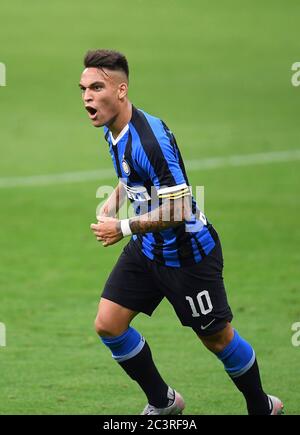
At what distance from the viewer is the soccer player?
885cm

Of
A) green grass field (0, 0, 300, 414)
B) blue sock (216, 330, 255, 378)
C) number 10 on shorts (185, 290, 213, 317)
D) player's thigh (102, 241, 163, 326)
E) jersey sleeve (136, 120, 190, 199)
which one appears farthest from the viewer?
green grass field (0, 0, 300, 414)

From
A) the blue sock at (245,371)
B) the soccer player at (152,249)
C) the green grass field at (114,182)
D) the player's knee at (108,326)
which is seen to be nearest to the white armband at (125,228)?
the soccer player at (152,249)

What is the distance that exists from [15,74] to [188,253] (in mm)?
21639

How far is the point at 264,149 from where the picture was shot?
2423cm

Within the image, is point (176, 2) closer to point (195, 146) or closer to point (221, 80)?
point (221, 80)

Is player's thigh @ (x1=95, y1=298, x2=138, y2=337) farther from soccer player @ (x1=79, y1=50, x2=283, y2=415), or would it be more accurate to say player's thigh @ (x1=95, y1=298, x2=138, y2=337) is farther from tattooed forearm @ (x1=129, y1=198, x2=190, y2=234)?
tattooed forearm @ (x1=129, y1=198, x2=190, y2=234)

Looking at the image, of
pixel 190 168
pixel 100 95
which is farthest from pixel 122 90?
pixel 190 168

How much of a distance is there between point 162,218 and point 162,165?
404 mm

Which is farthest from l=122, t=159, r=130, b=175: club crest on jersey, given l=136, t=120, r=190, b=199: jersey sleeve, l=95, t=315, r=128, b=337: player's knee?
l=95, t=315, r=128, b=337: player's knee

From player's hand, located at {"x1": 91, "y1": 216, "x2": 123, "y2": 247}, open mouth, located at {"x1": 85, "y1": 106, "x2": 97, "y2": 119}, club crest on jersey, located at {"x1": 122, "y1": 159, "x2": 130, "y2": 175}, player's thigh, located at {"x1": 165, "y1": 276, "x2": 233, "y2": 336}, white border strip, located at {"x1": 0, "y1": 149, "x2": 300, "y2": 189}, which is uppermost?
open mouth, located at {"x1": 85, "y1": 106, "x2": 97, "y2": 119}

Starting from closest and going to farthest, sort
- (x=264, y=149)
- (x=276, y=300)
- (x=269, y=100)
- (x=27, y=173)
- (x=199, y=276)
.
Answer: (x=199, y=276), (x=276, y=300), (x=27, y=173), (x=264, y=149), (x=269, y=100)

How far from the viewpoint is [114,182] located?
2098 cm

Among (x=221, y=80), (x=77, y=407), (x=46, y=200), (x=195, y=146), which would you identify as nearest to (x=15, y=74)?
(x=221, y=80)

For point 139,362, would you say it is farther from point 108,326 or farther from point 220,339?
point 220,339
